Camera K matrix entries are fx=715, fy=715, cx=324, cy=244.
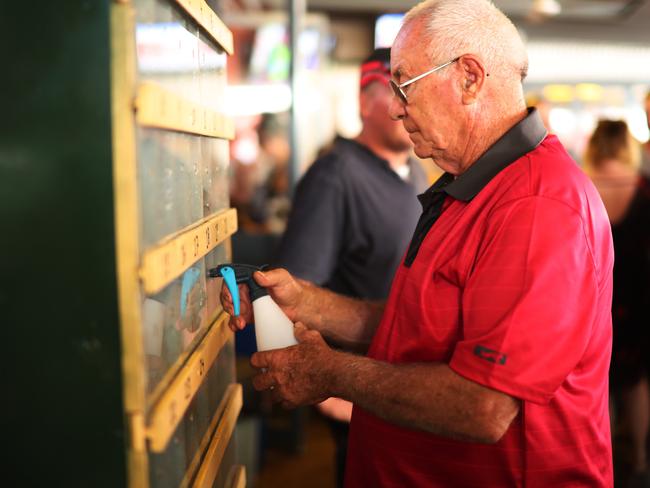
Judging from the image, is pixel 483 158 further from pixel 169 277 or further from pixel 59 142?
pixel 59 142

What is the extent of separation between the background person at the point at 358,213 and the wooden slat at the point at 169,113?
1.20 m

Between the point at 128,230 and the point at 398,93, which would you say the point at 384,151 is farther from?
the point at 128,230

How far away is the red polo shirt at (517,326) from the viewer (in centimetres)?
136

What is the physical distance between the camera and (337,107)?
11.1 meters

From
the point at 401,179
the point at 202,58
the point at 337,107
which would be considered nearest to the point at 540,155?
the point at 202,58

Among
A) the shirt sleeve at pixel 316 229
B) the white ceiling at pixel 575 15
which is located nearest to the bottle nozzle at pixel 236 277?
the shirt sleeve at pixel 316 229

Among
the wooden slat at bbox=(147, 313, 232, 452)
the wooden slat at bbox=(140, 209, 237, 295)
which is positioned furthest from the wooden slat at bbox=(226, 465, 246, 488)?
the wooden slat at bbox=(140, 209, 237, 295)

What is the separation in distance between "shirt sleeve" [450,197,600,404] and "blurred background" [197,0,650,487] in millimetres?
4005

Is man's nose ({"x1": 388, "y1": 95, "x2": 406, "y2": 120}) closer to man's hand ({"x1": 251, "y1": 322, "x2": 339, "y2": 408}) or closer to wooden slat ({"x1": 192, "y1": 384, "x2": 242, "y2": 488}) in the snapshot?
man's hand ({"x1": 251, "y1": 322, "x2": 339, "y2": 408})

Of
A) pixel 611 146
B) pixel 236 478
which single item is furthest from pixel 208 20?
pixel 611 146

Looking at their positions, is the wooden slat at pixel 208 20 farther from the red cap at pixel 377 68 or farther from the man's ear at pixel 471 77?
the red cap at pixel 377 68

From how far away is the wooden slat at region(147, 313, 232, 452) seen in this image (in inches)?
43.5

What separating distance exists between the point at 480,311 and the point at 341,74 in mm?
9934

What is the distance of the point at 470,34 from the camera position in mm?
1589
